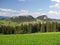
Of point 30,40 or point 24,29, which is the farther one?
point 24,29

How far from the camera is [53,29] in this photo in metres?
140

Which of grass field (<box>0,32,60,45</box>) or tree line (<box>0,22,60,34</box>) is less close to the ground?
grass field (<box>0,32,60,45</box>)

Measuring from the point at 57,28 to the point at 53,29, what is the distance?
266 inches

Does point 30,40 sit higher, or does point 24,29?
point 30,40

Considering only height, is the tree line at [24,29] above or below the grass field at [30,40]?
below

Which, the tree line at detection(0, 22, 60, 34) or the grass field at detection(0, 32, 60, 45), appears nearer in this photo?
the grass field at detection(0, 32, 60, 45)

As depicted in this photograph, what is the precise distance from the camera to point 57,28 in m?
144

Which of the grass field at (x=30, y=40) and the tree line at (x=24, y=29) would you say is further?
the tree line at (x=24, y=29)
